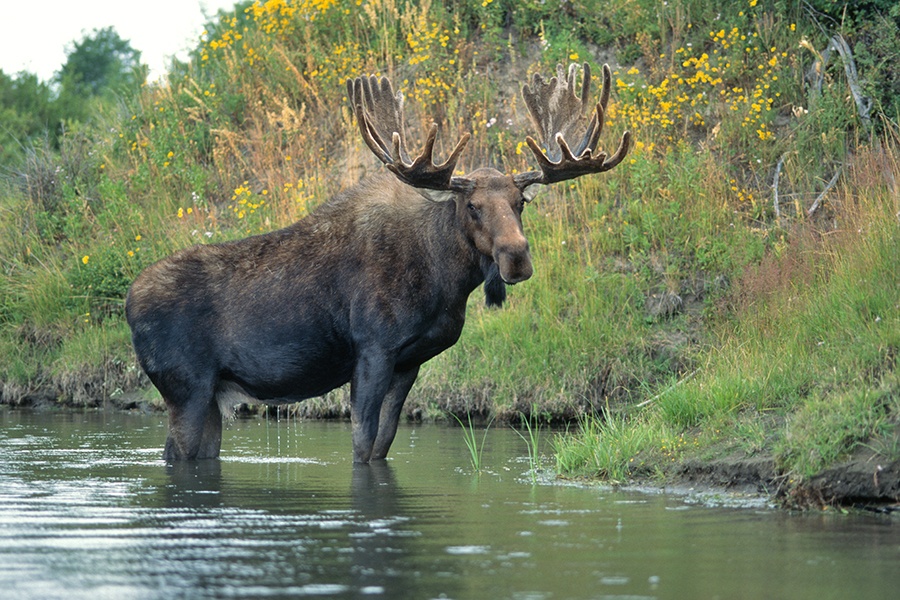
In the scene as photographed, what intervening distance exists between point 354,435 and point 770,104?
7.61 meters

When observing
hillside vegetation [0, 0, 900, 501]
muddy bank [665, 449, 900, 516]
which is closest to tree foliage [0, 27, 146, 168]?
hillside vegetation [0, 0, 900, 501]

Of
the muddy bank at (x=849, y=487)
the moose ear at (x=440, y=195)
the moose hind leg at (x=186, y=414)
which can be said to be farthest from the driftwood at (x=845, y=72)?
the moose hind leg at (x=186, y=414)

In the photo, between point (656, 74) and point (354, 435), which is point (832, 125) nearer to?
point (656, 74)

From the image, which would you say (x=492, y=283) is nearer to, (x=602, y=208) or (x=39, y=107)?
(x=602, y=208)

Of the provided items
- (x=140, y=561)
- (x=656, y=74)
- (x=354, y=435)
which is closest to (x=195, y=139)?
(x=656, y=74)

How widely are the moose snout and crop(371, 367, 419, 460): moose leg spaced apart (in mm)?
1433

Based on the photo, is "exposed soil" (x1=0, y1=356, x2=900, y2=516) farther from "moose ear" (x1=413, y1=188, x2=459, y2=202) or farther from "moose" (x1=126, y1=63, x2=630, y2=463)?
"moose ear" (x1=413, y1=188, x2=459, y2=202)

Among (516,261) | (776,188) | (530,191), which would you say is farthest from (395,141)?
(776,188)

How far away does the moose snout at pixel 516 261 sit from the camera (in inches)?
322

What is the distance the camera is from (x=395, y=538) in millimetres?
5641

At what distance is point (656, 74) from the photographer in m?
15.1

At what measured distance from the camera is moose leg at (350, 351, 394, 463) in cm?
883

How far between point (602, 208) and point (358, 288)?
503 centimetres

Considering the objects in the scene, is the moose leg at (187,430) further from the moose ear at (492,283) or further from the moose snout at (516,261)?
the moose snout at (516,261)
